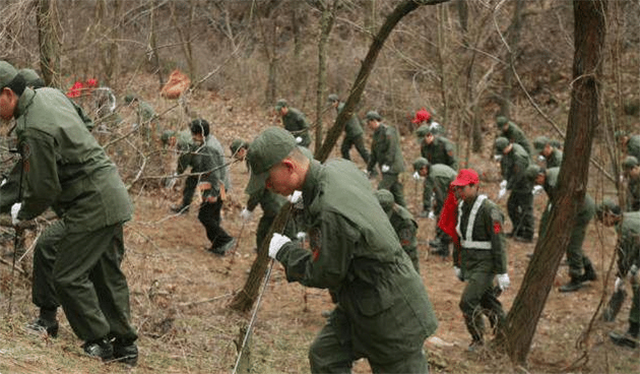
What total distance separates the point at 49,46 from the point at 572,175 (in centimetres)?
552

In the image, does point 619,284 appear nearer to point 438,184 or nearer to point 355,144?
point 438,184

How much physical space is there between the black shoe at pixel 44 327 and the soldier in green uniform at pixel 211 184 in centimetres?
564

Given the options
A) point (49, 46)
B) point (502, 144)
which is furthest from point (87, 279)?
point (502, 144)

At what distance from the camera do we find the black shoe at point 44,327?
20.2 ft

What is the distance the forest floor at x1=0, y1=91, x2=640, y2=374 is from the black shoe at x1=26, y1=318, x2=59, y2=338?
0.26 feet

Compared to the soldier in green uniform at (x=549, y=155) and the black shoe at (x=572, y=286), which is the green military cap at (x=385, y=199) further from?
the soldier in green uniform at (x=549, y=155)

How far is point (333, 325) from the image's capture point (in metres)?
5.30

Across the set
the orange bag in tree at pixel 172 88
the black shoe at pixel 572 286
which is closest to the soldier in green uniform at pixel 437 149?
the black shoe at pixel 572 286

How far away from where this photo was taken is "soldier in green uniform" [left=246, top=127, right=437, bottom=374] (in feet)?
14.9

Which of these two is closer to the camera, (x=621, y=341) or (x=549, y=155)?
(x=621, y=341)

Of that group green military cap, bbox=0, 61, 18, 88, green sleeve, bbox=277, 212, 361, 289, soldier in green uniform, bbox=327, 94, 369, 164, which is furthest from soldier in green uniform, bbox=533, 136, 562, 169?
green military cap, bbox=0, 61, 18, 88

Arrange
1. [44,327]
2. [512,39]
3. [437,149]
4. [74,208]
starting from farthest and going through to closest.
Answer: [512,39]
[437,149]
[44,327]
[74,208]

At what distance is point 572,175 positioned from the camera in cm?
843

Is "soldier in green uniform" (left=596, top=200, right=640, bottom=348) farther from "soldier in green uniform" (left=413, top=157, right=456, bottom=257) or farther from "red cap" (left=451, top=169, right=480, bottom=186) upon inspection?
"soldier in green uniform" (left=413, top=157, right=456, bottom=257)
